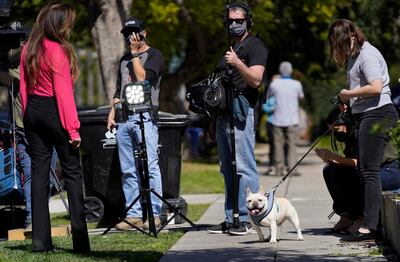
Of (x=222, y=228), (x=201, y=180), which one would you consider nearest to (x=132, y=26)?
(x=222, y=228)

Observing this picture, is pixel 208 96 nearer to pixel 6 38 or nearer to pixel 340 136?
pixel 340 136

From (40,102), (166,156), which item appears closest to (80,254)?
(40,102)

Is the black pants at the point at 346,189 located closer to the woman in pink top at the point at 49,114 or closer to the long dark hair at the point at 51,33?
the woman in pink top at the point at 49,114

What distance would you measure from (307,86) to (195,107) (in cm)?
2300

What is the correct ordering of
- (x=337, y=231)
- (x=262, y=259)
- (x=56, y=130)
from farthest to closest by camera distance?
(x=337, y=231)
(x=56, y=130)
(x=262, y=259)

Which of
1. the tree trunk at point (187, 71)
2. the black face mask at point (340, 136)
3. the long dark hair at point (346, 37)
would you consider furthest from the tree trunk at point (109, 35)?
the tree trunk at point (187, 71)

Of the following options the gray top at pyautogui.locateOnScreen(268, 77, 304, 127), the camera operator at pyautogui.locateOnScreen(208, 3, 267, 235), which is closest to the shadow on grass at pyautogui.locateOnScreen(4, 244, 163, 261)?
the camera operator at pyautogui.locateOnScreen(208, 3, 267, 235)

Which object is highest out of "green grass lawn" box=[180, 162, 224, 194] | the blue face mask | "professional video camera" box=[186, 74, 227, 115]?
the blue face mask

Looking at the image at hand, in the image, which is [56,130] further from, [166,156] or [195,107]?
[166,156]

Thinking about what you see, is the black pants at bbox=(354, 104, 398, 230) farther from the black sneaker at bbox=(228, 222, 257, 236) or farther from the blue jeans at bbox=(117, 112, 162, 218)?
the blue jeans at bbox=(117, 112, 162, 218)

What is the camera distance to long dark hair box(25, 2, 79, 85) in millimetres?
8797

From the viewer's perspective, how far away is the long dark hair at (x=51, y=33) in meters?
8.80

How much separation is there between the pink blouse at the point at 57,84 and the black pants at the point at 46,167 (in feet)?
0.22

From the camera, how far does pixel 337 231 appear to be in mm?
9859
